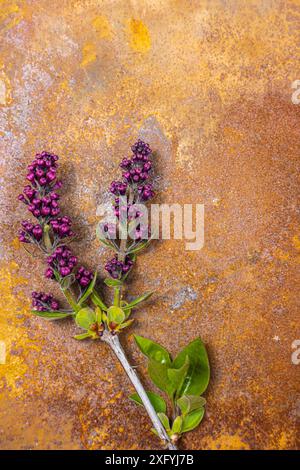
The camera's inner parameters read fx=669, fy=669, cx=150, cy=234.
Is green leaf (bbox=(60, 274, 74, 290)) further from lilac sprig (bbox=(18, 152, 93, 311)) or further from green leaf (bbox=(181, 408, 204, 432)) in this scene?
green leaf (bbox=(181, 408, 204, 432))

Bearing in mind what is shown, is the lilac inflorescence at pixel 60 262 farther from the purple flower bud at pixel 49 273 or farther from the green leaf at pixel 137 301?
the green leaf at pixel 137 301

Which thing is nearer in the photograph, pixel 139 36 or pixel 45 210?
pixel 45 210

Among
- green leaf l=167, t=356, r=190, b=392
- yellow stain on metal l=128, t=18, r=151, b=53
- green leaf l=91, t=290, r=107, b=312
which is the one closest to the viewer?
green leaf l=167, t=356, r=190, b=392

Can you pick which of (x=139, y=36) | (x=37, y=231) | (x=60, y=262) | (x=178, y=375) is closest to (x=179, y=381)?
(x=178, y=375)

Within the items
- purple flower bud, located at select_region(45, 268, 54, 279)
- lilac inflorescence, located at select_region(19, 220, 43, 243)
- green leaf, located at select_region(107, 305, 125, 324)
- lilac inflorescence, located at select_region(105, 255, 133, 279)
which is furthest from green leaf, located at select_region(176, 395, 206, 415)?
lilac inflorescence, located at select_region(19, 220, 43, 243)

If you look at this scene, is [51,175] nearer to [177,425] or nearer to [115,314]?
[115,314]

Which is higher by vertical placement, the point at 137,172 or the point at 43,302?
the point at 137,172
